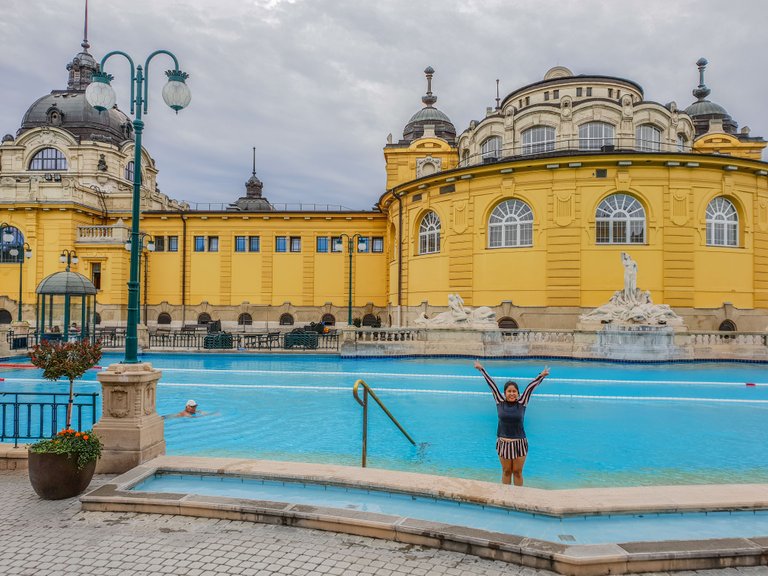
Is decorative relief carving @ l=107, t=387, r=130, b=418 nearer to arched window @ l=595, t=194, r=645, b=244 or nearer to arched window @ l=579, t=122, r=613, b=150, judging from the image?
arched window @ l=595, t=194, r=645, b=244

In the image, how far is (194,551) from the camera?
5.09 m

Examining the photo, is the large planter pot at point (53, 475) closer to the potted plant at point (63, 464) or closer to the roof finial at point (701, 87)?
the potted plant at point (63, 464)

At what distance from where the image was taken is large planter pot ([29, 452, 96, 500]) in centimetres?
634

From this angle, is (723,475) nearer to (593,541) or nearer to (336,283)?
→ (593,541)

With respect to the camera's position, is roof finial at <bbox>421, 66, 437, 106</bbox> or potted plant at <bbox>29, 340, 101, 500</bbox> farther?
roof finial at <bbox>421, 66, 437, 106</bbox>

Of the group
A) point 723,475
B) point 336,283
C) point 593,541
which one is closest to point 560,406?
point 723,475

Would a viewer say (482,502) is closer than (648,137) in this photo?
Yes

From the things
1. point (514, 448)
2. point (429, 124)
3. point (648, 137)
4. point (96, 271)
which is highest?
point (429, 124)

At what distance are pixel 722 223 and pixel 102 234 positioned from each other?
4164 centimetres

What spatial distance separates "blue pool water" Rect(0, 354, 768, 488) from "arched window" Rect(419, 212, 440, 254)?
43.5ft

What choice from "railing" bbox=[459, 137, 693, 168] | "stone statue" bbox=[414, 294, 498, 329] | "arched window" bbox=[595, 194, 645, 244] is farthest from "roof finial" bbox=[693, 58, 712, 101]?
"stone statue" bbox=[414, 294, 498, 329]

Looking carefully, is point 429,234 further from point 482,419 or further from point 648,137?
point 482,419

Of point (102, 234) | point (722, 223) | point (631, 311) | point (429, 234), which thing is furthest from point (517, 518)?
point (102, 234)

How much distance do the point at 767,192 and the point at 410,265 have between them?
21479 mm
